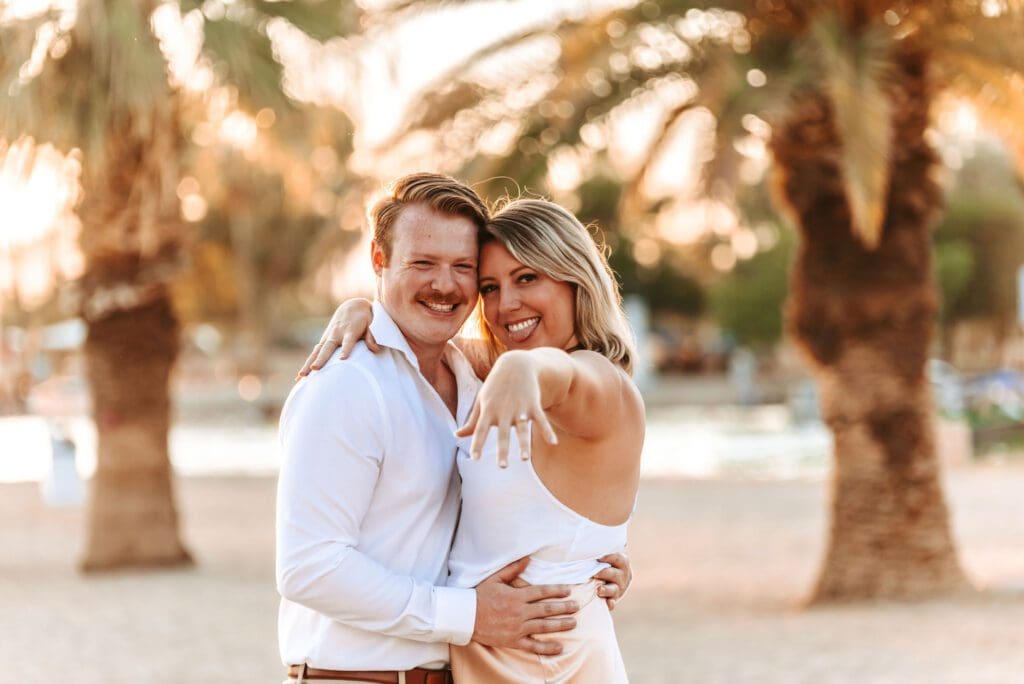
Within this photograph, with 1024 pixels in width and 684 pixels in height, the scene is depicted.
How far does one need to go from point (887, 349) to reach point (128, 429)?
7157mm

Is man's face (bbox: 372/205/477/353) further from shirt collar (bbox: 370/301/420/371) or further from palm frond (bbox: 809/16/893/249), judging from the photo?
palm frond (bbox: 809/16/893/249)

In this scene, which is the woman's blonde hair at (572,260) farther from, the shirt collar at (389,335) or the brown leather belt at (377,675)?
the brown leather belt at (377,675)

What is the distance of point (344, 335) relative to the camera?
3.07m

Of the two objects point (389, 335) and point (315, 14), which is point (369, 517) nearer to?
point (389, 335)

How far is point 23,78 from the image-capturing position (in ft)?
35.7

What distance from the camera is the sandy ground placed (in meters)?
8.62

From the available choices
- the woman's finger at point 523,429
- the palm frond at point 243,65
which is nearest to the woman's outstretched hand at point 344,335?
the woman's finger at point 523,429

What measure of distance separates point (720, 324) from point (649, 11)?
3450 cm

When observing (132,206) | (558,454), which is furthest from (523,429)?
(132,206)

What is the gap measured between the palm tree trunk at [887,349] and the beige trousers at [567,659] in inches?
309

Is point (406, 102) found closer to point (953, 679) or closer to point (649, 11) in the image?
point (649, 11)

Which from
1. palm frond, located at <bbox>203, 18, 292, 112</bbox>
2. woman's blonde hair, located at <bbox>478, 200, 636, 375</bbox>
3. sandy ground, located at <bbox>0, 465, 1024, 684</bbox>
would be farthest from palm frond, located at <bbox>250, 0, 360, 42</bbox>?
woman's blonde hair, located at <bbox>478, 200, 636, 375</bbox>

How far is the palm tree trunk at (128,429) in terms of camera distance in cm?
1293

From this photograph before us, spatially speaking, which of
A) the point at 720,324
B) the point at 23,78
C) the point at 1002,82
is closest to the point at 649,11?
the point at 1002,82
